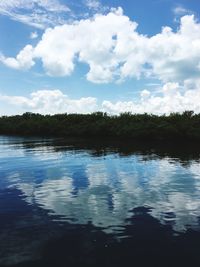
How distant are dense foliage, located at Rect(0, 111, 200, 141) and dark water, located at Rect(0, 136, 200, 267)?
53.0 metres

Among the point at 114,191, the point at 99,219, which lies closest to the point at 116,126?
the point at 114,191

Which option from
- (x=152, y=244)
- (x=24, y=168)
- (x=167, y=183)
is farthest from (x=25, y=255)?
(x=24, y=168)

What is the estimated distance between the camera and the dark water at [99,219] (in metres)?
13.4

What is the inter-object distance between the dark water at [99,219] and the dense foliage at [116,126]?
53.0 metres

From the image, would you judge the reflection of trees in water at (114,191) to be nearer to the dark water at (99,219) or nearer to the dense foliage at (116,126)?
the dark water at (99,219)

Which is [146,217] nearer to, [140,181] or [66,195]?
[66,195]

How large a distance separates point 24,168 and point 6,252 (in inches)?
891

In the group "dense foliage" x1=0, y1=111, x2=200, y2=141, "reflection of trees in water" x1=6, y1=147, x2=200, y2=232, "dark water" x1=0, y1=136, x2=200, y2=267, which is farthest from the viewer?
→ "dense foliage" x1=0, y1=111, x2=200, y2=141

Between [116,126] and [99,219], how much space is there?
83873mm

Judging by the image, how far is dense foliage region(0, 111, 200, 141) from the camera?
278 feet

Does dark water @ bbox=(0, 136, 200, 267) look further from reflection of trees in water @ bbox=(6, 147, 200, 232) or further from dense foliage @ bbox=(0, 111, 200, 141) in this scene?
dense foliage @ bbox=(0, 111, 200, 141)

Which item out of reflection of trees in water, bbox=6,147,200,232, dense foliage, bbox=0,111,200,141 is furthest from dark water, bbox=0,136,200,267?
dense foliage, bbox=0,111,200,141

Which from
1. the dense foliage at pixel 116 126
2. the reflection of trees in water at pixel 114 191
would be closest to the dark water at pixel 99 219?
the reflection of trees in water at pixel 114 191

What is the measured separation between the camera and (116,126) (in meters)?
101
